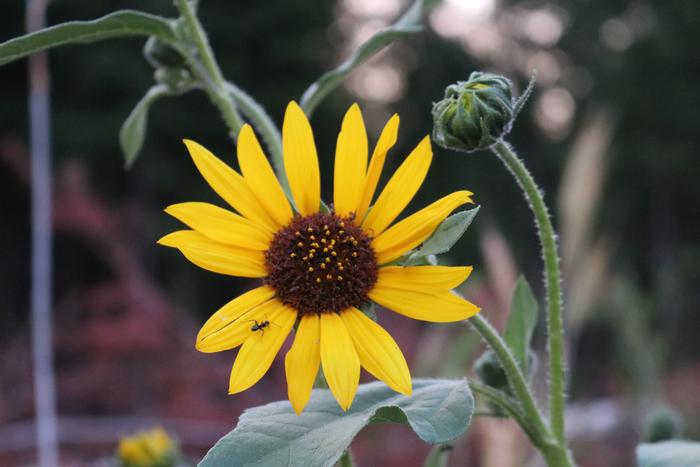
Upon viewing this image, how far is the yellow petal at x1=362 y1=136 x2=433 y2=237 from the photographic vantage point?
23.8 inches

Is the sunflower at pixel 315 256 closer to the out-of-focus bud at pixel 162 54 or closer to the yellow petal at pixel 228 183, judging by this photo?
the yellow petal at pixel 228 183

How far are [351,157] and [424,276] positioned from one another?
98 millimetres

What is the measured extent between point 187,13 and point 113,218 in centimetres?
482

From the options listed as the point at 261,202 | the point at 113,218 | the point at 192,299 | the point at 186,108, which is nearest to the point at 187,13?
Result: the point at 261,202

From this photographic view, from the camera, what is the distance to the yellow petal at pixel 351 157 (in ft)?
2.00

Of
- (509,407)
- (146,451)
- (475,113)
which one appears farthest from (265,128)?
(146,451)

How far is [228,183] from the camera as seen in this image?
2.02 ft

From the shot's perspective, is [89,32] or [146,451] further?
[146,451]

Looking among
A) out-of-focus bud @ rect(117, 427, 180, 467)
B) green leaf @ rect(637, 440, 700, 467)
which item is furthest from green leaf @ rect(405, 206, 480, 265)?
out-of-focus bud @ rect(117, 427, 180, 467)

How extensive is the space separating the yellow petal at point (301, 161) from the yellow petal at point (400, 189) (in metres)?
0.05

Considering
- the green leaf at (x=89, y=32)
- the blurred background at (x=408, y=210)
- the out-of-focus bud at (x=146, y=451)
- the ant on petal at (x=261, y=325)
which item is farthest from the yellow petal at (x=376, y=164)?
the out-of-focus bud at (x=146, y=451)

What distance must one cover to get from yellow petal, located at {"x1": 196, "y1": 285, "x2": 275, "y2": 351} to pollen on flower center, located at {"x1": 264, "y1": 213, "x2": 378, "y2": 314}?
0.01 meters

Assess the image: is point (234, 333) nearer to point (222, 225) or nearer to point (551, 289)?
point (222, 225)

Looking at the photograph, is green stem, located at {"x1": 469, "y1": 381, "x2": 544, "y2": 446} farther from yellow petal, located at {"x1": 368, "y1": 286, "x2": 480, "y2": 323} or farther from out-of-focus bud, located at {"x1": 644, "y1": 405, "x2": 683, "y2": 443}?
out-of-focus bud, located at {"x1": 644, "y1": 405, "x2": 683, "y2": 443}
